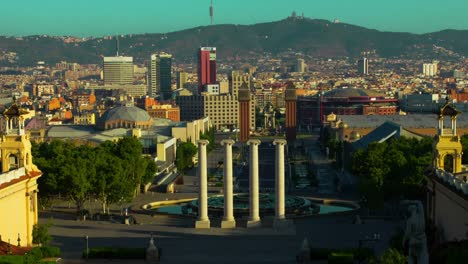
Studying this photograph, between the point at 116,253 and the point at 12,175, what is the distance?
542cm

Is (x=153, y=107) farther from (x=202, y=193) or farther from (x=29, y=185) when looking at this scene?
(x=29, y=185)

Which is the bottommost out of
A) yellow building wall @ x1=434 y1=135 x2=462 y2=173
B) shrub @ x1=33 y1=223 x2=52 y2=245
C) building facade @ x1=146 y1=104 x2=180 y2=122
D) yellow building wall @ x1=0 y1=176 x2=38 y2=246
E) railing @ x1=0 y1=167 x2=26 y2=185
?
building facade @ x1=146 y1=104 x2=180 y2=122

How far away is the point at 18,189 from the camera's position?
36500mm

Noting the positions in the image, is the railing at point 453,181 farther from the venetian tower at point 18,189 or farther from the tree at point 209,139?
the tree at point 209,139

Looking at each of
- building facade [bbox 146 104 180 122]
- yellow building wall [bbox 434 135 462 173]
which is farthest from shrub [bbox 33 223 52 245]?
building facade [bbox 146 104 180 122]

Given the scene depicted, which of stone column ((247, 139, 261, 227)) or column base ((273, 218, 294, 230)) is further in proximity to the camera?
stone column ((247, 139, 261, 227))

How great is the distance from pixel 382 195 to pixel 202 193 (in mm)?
10741

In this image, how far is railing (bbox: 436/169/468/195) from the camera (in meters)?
30.2

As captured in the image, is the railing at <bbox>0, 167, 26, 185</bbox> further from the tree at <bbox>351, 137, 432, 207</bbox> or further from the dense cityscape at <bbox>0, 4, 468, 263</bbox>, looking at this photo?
the tree at <bbox>351, 137, 432, 207</bbox>

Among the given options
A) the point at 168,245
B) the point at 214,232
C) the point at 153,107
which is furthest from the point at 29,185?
the point at 153,107

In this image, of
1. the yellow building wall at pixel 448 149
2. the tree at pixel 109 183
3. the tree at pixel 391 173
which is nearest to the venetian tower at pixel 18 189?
the tree at pixel 109 183

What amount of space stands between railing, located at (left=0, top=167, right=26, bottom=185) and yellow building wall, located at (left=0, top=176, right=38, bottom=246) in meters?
0.27

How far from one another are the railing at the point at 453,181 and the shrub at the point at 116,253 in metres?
12.3

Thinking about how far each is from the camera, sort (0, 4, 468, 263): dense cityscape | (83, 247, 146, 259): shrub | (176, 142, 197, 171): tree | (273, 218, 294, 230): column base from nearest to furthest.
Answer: (0, 4, 468, 263): dense cityscape < (83, 247, 146, 259): shrub < (273, 218, 294, 230): column base < (176, 142, 197, 171): tree
